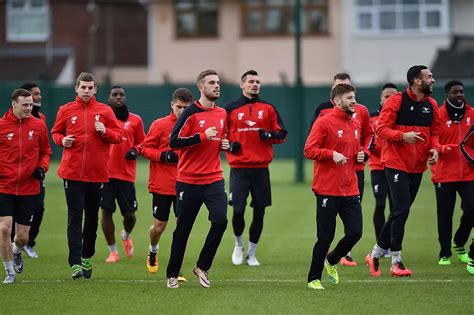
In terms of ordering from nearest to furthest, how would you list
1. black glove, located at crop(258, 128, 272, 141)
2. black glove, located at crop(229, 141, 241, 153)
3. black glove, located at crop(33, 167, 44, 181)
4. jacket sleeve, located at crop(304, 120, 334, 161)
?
jacket sleeve, located at crop(304, 120, 334, 161) → black glove, located at crop(33, 167, 44, 181) → black glove, located at crop(229, 141, 241, 153) → black glove, located at crop(258, 128, 272, 141)

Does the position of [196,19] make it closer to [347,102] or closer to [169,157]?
[169,157]

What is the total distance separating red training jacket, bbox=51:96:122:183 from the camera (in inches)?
500

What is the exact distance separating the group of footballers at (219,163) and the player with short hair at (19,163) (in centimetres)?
1

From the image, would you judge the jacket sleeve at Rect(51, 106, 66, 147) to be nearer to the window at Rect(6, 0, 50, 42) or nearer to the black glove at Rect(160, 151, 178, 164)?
the black glove at Rect(160, 151, 178, 164)

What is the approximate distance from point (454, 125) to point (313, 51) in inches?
1370

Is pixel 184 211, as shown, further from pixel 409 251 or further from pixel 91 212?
pixel 409 251

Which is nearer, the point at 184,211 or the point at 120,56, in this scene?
the point at 184,211

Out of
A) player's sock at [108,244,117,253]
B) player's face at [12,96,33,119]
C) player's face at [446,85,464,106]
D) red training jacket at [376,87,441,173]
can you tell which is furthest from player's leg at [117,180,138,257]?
player's face at [446,85,464,106]

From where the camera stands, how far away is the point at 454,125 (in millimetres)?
13633

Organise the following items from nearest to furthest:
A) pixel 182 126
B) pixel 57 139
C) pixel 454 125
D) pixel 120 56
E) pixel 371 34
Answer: pixel 182 126, pixel 57 139, pixel 454 125, pixel 371 34, pixel 120 56

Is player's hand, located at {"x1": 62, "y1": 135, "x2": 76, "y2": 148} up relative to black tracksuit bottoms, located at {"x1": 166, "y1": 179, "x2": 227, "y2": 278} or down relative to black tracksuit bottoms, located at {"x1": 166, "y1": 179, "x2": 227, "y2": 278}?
up

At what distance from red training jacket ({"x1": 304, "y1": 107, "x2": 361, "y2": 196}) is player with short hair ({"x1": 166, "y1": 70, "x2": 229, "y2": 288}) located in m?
1.00

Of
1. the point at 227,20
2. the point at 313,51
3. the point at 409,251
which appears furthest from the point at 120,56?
the point at 409,251

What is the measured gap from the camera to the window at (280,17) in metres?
48.4
